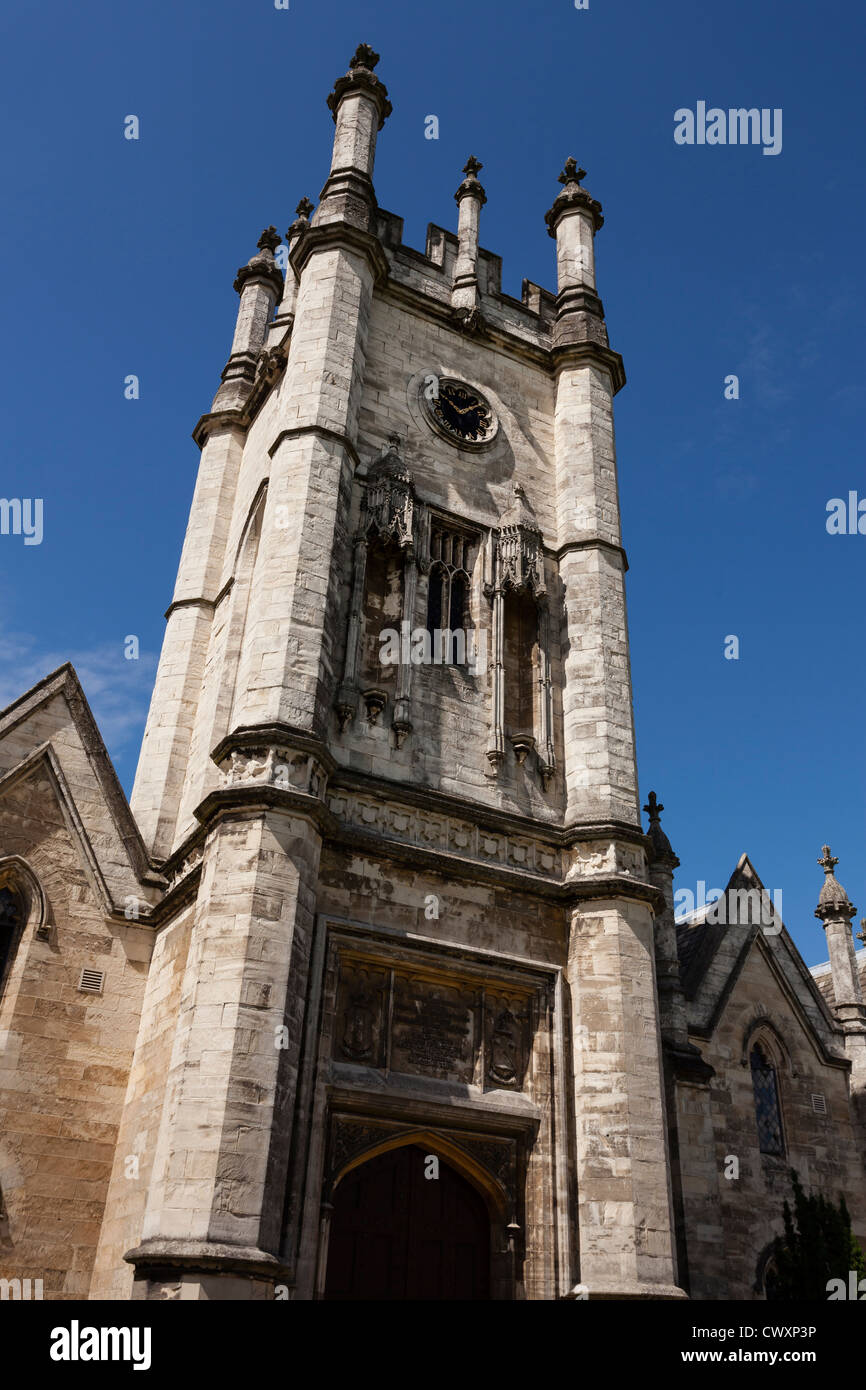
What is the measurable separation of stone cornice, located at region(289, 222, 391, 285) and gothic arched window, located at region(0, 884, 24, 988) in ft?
33.8

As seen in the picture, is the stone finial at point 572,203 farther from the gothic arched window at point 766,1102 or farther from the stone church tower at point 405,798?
the gothic arched window at point 766,1102

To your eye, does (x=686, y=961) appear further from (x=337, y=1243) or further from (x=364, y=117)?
(x=364, y=117)

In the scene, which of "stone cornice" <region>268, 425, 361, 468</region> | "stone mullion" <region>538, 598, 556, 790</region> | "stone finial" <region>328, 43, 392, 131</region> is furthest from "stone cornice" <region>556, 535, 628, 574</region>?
"stone finial" <region>328, 43, 392, 131</region>

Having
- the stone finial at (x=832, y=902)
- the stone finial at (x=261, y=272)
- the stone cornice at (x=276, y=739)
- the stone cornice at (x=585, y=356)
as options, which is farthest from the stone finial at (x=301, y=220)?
the stone finial at (x=832, y=902)

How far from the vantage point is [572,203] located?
21094mm

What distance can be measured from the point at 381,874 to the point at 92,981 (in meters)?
4.19

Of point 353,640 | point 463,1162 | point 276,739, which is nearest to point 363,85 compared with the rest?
point 353,640

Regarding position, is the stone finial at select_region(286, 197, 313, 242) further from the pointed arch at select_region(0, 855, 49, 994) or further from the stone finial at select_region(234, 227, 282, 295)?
the pointed arch at select_region(0, 855, 49, 994)

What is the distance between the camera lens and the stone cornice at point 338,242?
16625 mm

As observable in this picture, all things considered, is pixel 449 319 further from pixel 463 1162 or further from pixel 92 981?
pixel 463 1162

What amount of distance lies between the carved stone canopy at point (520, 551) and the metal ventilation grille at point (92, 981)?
25.5 feet

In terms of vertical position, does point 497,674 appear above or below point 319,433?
below

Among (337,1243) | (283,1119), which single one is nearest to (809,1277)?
(337,1243)

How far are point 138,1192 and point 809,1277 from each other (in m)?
9.85
